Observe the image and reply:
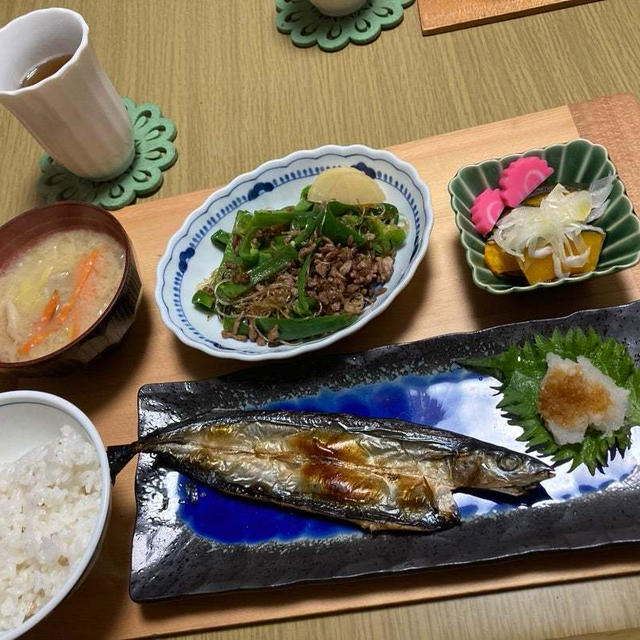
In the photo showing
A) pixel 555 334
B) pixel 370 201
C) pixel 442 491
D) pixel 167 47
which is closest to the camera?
pixel 442 491

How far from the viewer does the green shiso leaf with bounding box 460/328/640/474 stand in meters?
1.41

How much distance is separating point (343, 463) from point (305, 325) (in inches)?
16.0

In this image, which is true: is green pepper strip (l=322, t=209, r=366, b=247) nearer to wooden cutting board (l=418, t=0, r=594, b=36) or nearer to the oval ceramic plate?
the oval ceramic plate

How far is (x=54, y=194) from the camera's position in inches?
95.1

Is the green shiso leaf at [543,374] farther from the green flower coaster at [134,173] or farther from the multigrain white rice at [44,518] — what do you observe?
the green flower coaster at [134,173]

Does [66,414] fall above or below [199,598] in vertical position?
above

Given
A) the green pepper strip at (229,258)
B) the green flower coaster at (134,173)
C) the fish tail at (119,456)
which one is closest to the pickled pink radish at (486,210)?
the green pepper strip at (229,258)

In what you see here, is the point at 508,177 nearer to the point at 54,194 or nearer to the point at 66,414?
the point at 66,414

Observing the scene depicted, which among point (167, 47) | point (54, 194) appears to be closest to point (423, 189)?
point (54, 194)

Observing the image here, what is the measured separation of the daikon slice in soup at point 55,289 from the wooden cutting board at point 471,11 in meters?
1.61

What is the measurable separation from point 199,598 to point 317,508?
0.35 meters

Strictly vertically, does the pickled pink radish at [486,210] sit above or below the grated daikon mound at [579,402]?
above

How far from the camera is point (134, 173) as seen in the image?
2350 millimetres

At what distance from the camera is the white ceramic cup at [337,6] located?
2.46 meters
